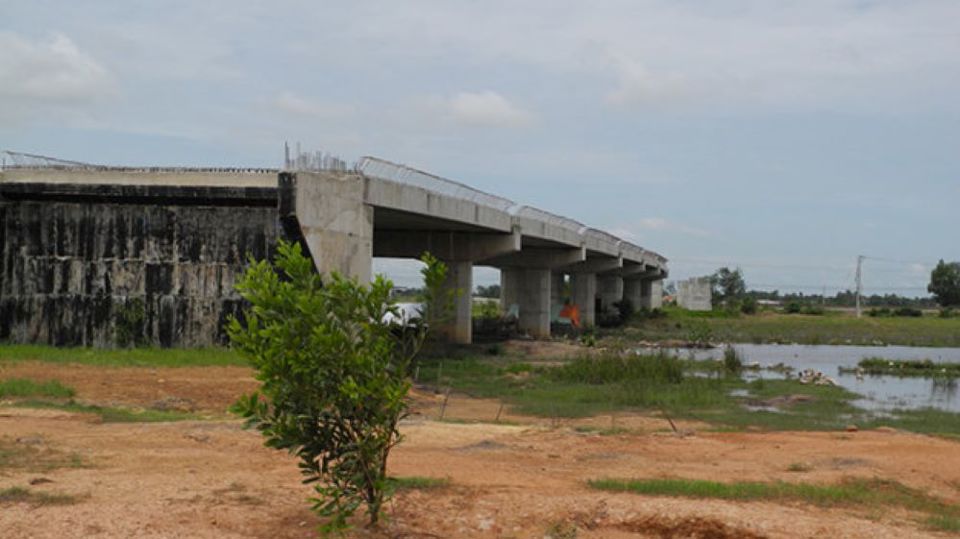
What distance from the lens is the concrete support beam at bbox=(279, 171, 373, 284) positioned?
88.2 ft

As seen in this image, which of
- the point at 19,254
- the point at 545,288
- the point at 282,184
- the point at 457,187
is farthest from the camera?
the point at 545,288

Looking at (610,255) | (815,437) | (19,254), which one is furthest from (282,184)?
(610,255)

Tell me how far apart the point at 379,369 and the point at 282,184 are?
18.4m

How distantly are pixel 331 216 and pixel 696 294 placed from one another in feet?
297

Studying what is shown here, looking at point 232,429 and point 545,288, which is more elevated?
point 545,288

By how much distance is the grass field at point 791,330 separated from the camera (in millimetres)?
62219

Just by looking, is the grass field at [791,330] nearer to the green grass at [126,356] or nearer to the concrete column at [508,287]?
the concrete column at [508,287]

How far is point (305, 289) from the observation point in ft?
30.7

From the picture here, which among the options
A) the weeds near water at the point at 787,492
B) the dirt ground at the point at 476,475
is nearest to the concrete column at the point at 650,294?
the dirt ground at the point at 476,475

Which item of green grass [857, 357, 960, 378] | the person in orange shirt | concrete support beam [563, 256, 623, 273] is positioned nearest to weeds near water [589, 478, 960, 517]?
green grass [857, 357, 960, 378]

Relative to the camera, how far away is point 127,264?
28.1 m

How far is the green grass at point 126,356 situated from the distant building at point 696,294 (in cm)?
9038

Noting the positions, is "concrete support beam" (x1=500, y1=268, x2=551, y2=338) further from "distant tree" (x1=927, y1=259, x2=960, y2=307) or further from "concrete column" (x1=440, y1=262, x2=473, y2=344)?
"distant tree" (x1=927, y1=259, x2=960, y2=307)

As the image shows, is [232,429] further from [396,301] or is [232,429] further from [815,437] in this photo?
[815,437]
